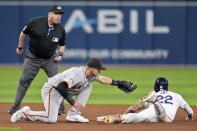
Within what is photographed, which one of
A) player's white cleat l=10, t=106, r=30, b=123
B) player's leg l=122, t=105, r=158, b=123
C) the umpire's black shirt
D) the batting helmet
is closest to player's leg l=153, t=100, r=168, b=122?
player's leg l=122, t=105, r=158, b=123

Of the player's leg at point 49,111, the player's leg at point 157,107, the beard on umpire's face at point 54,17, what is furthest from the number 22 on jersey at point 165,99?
the beard on umpire's face at point 54,17

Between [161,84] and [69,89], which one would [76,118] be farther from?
[161,84]

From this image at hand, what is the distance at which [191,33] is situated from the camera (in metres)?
22.5

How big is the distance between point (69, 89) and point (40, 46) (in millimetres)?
1358

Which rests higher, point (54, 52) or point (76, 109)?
point (54, 52)

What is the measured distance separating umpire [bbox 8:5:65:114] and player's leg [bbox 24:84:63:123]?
0.97 meters

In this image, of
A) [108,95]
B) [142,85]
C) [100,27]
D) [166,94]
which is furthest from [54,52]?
[100,27]

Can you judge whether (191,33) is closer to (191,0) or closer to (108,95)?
(191,0)

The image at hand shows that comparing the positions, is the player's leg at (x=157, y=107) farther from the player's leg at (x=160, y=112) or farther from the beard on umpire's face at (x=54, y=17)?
the beard on umpire's face at (x=54, y=17)

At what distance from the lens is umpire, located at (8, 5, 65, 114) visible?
859 cm

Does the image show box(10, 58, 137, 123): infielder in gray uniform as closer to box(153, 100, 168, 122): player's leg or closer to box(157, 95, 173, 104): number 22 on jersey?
box(157, 95, 173, 104): number 22 on jersey

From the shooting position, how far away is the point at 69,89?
7.66m

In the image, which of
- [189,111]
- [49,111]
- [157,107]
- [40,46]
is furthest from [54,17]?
[189,111]

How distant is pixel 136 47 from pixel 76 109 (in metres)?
14.8
